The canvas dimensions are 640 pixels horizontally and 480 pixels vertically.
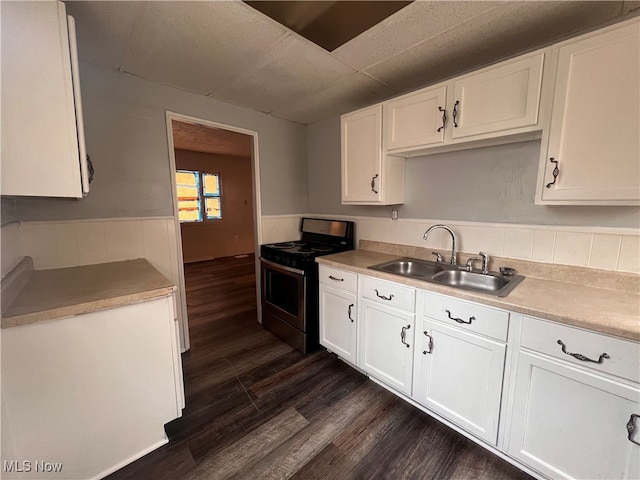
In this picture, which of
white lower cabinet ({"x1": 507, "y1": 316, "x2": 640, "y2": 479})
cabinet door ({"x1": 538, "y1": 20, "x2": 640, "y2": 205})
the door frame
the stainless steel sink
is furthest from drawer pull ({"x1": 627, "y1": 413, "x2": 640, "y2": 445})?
the door frame

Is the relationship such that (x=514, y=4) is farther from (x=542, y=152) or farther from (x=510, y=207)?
(x=510, y=207)

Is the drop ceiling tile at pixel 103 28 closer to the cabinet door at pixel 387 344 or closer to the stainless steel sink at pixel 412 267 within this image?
the stainless steel sink at pixel 412 267

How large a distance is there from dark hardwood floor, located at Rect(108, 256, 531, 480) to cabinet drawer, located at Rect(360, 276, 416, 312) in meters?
0.70

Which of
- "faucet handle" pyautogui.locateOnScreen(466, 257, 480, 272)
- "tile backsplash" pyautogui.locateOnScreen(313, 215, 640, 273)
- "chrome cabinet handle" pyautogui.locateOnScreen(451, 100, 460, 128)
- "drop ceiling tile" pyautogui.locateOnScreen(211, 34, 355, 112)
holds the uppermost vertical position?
"drop ceiling tile" pyautogui.locateOnScreen(211, 34, 355, 112)

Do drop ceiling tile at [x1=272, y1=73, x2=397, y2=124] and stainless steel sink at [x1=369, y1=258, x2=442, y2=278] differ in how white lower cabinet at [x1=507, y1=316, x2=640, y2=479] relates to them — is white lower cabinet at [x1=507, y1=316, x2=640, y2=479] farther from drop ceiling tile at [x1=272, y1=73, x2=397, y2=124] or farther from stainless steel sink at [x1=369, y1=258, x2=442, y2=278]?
drop ceiling tile at [x1=272, y1=73, x2=397, y2=124]

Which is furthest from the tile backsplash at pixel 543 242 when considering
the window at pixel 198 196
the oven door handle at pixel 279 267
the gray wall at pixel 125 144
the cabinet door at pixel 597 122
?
the window at pixel 198 196

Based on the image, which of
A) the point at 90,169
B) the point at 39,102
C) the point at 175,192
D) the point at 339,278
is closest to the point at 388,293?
the point at 339,278

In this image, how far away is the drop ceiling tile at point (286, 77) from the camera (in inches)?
64.2

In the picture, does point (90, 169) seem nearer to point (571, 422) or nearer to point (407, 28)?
point (407, 28)

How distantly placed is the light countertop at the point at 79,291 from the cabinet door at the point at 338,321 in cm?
119

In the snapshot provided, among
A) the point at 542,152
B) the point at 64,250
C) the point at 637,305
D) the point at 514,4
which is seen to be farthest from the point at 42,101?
the point at 637,305

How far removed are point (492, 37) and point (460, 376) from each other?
1.90 m

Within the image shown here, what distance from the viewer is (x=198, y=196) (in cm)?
580

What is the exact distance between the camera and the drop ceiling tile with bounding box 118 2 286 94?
1290 mm
